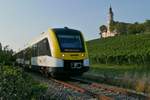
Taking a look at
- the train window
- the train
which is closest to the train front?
the train

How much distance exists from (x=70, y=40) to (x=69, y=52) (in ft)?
2.81

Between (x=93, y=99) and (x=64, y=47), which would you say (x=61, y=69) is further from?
(x=93, y=99)

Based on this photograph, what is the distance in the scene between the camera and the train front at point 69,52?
2075 cm

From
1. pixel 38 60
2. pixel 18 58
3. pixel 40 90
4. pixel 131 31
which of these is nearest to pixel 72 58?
pixel 38 60

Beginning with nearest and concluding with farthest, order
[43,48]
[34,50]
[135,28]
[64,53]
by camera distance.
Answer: [64,53], [43,48], [34,50], [135,28]

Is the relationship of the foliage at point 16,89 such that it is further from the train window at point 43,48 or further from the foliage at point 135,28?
the foliage at point 135,28

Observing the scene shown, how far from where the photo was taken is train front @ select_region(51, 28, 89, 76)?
2075 centimetres

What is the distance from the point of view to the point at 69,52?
21.0 meters

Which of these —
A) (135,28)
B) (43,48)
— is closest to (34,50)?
(43,48)

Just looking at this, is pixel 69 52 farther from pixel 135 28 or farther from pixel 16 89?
pixel 135 28

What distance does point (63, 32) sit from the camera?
21.9 meters

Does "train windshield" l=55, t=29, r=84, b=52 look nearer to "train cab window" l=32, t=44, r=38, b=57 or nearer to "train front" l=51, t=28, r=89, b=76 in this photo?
"train front" l=51, t=28, r=89, b=76

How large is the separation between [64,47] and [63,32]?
1.09 meters

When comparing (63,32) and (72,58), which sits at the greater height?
(63,32)
